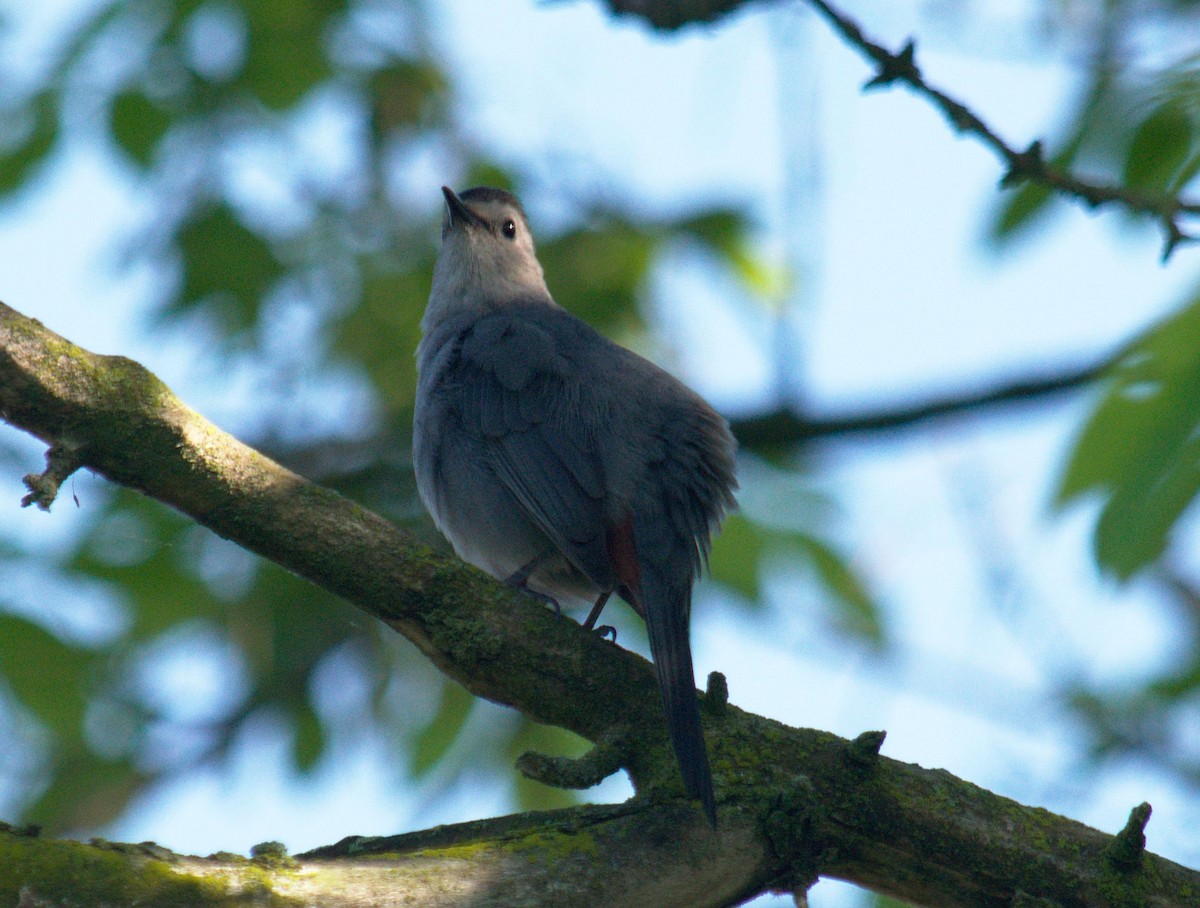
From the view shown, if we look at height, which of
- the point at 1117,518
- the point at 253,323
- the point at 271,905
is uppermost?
the point at 253,323

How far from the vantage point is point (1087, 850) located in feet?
10.00

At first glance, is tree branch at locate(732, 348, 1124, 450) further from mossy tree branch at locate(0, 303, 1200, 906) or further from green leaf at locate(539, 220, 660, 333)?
mossy tree branch at locate(0, 303, 1200, 906)

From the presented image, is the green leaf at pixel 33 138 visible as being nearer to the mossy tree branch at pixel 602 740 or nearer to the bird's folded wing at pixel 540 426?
the bird's folded wing at pixel 540 426

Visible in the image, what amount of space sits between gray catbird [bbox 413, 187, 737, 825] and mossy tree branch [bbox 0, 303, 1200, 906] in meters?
0.42

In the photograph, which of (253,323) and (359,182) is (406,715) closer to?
(253,323)

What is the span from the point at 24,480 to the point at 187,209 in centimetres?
329

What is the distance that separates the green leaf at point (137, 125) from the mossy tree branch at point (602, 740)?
256cm

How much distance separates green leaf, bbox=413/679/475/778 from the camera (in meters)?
5.07

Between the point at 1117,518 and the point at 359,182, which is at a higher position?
the point at 359,182

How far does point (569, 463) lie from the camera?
4.12 m

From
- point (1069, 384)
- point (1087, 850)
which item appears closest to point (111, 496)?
point (1087, 850)

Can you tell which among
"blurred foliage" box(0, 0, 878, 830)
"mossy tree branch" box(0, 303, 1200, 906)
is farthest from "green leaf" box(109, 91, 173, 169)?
"mossy tree branch" box(0, 303, 1200, 906)

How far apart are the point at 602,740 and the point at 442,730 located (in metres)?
2.26

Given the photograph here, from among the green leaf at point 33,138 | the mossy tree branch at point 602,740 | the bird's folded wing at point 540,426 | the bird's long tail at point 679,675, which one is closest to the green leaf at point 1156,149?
the mossy tree branch at point 602,740
